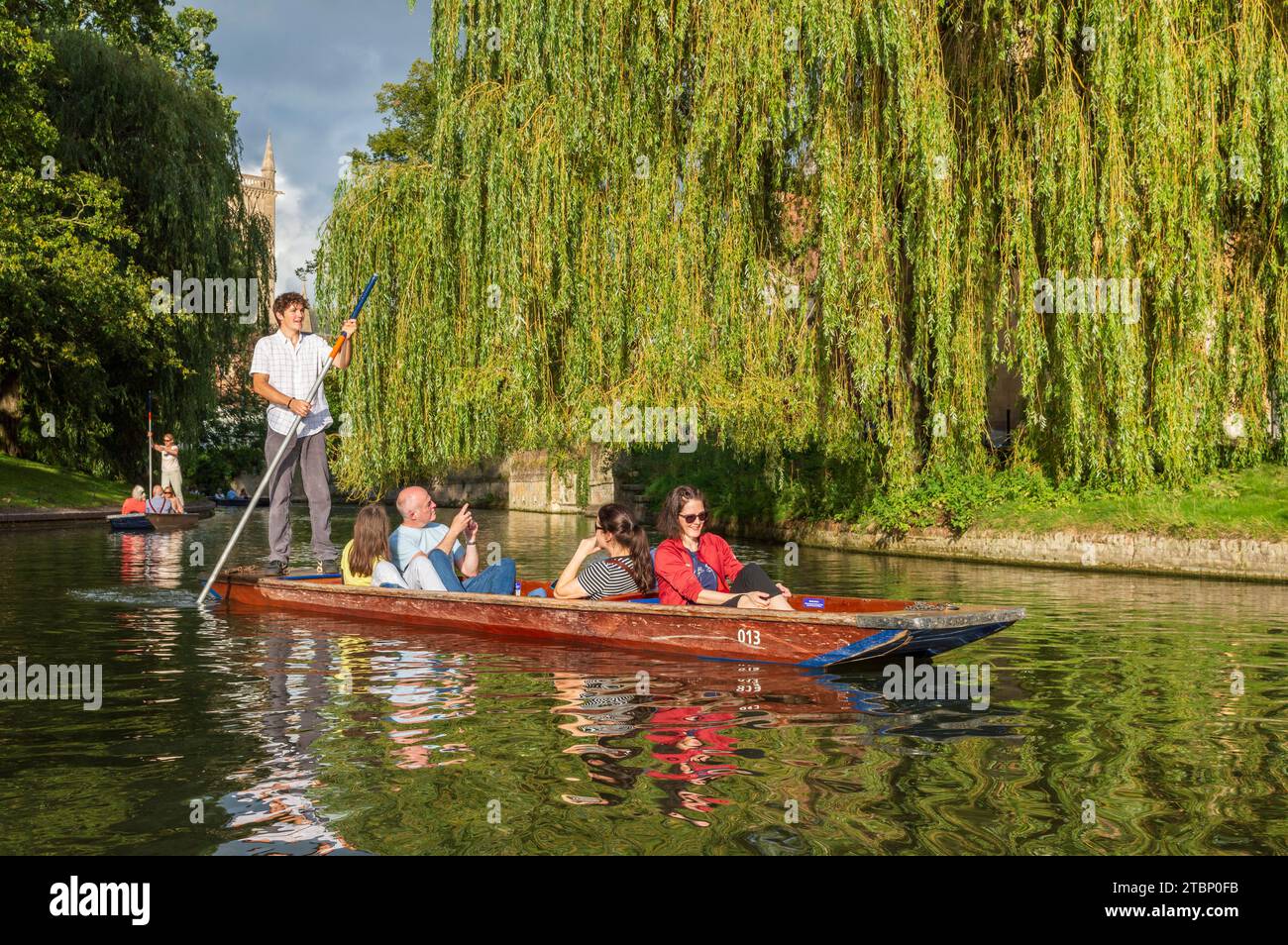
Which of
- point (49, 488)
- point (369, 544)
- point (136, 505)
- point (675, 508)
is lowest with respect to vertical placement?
point (369, 544)

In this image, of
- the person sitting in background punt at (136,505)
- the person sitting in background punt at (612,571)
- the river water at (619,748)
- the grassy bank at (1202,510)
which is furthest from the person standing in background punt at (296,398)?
the person sitting in background punt at (136,505)

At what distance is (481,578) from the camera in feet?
28.7

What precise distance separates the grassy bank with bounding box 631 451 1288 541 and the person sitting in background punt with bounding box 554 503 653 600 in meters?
7.47

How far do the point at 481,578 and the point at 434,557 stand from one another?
0.36 meters

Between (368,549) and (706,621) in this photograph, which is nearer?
(706,621)

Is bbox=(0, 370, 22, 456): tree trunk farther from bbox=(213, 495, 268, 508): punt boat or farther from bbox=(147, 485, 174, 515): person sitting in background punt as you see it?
bbox=(213, 495, 268, 508): punt boat

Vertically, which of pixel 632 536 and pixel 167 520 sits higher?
pixel 632 536

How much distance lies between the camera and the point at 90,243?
22766 millimetres

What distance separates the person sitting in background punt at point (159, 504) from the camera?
21.5 metres

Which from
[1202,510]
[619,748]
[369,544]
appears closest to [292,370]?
[369,544]

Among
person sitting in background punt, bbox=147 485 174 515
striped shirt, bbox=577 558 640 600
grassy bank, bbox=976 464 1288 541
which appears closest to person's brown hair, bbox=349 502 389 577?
striped shirt, bbox=577 558 640 600

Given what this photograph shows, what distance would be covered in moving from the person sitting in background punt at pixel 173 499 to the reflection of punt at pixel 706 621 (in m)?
13.9

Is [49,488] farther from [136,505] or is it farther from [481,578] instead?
[481,578]

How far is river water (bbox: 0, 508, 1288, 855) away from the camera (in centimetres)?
395
